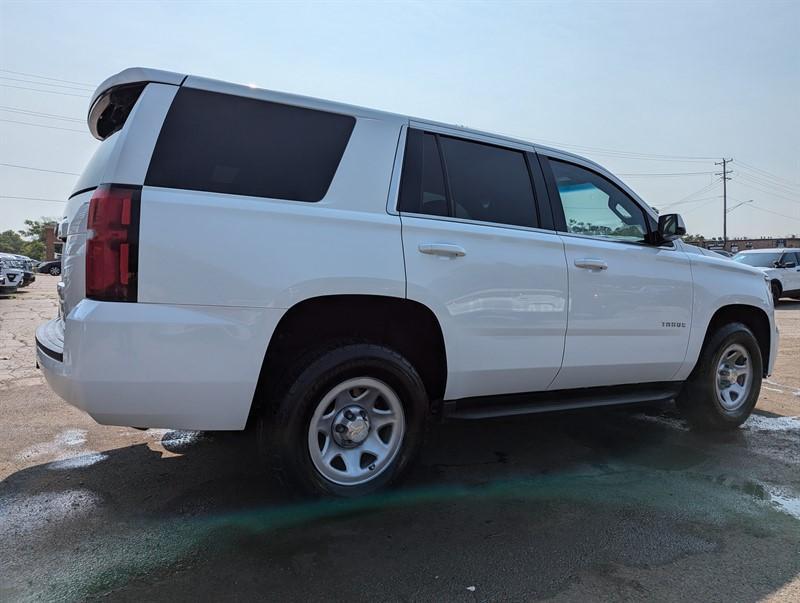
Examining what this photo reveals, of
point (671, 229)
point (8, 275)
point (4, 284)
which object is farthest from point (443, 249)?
point (8, 275)

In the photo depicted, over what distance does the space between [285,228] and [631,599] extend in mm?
2193

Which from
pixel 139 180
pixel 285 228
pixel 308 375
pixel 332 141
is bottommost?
pixel 308 375

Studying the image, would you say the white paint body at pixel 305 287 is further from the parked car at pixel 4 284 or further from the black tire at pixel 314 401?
the parked car at pixel 4 284

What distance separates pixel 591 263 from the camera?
3.63 metres

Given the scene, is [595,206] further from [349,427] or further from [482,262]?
[349,427]

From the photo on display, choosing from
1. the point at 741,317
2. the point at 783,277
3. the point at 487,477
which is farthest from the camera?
the point at 783,277

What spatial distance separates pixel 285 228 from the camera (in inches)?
104

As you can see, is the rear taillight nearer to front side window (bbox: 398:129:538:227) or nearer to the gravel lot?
the gravel lot

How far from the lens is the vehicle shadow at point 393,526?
235cm

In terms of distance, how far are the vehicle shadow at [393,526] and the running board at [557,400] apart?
0.43 meters

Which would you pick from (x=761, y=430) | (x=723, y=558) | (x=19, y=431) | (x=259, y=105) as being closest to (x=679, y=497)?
(x=723, y=558)

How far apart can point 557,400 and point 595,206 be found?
4.76 feet

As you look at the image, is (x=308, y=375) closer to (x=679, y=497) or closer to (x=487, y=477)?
(x=487, y=477)

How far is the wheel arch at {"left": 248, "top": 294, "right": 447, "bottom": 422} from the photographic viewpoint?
2.84 metres
